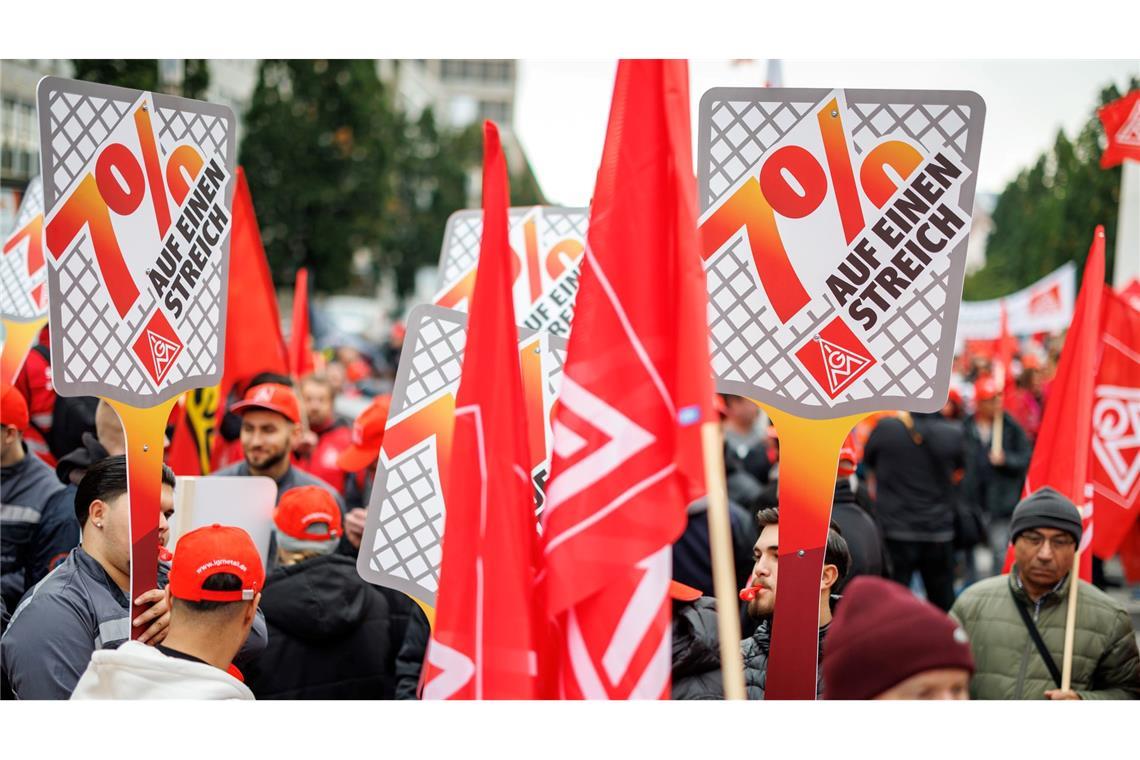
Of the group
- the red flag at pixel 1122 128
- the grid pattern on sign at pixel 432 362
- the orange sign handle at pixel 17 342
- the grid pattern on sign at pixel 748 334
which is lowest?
the orange sign handle at pixel 17 342

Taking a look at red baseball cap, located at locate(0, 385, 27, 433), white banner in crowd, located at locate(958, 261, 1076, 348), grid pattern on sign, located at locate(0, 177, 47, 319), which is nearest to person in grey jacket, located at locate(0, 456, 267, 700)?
red baseball cap, located at locate(0, 385, 27, 433)

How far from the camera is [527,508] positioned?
9.14 ft

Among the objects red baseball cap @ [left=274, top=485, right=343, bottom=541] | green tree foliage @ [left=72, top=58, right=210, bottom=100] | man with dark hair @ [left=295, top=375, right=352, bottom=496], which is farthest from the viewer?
green tree foliage @ [left=72, top=58, right=210, bottom=100]

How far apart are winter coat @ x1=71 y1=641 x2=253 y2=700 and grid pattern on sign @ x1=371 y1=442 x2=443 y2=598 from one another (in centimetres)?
85

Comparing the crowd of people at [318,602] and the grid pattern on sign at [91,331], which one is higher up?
the grid pattern on sign at [91,331]

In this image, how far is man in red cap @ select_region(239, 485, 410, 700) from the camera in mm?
4379

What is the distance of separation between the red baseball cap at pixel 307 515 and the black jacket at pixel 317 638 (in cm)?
19

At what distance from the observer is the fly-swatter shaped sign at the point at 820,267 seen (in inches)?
135

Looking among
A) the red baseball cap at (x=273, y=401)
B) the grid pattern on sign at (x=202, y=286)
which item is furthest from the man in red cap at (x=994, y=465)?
the grid pattern on sign at (x=202, y=286)

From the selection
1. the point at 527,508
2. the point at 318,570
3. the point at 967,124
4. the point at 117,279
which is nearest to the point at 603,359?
the point at 527,508

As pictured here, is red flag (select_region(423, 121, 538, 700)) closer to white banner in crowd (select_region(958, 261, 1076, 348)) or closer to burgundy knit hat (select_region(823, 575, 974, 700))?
burgundy knit hat (select_region(823, 575, 974, 700))

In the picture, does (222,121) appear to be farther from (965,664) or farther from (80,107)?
(965,664)

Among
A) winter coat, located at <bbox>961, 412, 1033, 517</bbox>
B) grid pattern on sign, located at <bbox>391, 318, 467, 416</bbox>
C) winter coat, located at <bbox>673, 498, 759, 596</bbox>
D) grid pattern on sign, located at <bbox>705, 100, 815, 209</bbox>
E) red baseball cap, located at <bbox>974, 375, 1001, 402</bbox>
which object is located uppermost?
grid pattern on sign, located at <bbox>705, 100, 815, 209</bbox>

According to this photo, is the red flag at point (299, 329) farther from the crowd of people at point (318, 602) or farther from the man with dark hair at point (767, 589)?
the man with dark hair at point (767, 589)
